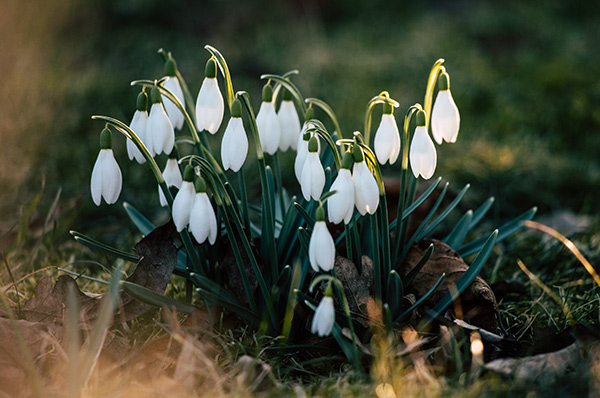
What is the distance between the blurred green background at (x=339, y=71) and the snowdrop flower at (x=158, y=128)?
1033 millimetres

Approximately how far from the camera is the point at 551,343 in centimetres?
145

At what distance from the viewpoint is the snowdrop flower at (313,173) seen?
1348 mm

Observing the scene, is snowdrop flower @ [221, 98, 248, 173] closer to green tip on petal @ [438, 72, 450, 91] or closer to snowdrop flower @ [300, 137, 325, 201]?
snowdrop flower @ [300, 137, 325, 201]

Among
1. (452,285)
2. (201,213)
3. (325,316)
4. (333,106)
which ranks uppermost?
(201,213)

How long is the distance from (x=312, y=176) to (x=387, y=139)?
20cm

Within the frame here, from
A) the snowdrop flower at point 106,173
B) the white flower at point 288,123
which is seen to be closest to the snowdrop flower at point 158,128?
the snowdrop flower at point 106,173

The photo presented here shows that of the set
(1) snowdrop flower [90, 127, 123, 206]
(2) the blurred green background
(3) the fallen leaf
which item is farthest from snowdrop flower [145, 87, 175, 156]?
(2) the blurred green background

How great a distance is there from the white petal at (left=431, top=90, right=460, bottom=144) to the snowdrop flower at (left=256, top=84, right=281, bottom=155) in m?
0.38

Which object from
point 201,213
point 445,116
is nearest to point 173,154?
point 201,213

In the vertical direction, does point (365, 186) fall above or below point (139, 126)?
below

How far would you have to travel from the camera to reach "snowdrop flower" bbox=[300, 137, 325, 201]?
135 cm

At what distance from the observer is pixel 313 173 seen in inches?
53.2

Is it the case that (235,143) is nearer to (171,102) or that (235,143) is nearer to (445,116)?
(171,102)

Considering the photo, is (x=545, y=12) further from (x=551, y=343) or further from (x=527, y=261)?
(x=551, y=343)
